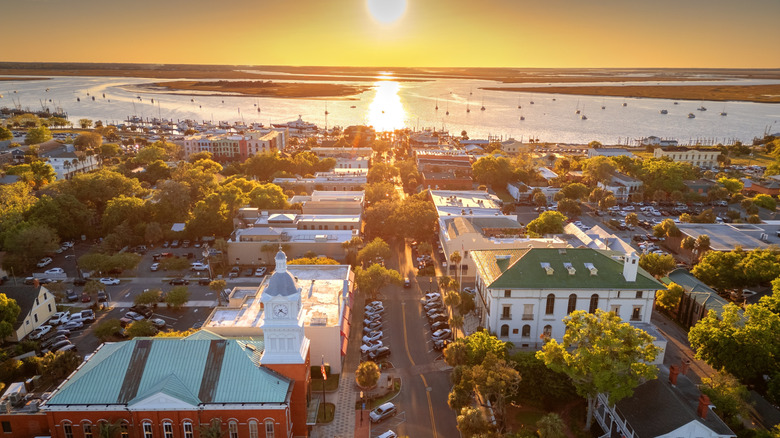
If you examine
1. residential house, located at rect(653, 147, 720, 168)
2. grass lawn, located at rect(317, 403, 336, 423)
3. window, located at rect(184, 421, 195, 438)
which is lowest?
grass lawn, located at rect(317, 403, 336, 423)

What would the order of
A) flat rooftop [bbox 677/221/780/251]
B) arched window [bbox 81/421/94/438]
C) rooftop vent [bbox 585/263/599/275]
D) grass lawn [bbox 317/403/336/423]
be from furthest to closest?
flat rooftop [bbox 677/221/780/251] → rooftop vent [bbox 585/263/599/275] → grass lawn [bbox 317/403/336/423] → arched window [bbox 81/421/94/438]

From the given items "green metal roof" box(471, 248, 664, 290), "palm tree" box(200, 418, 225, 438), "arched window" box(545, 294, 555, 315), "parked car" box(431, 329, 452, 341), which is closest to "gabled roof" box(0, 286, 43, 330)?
"palm tree" box(200, 418, 225, 438)

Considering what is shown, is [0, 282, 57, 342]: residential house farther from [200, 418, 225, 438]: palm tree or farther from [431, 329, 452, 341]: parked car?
[431, 329, 452, 341]: parked car

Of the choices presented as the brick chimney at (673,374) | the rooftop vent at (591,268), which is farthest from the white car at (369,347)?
the brick chimney at (673,374)

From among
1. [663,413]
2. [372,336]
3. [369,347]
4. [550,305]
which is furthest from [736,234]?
[369,347]

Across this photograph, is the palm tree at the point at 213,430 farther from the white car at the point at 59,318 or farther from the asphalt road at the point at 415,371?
the white car at the point at 59,318

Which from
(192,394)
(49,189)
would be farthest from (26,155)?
(192,394)

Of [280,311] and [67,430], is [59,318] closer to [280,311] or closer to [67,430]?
[67,430]
